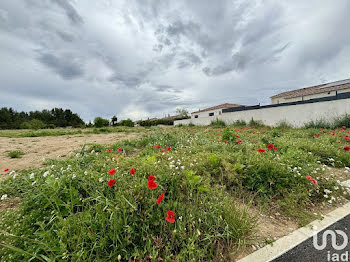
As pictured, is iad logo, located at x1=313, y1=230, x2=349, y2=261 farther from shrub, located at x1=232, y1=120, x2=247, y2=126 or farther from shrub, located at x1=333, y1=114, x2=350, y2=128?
shrub, located at x1=232, y1=120, x2=247, y2=126

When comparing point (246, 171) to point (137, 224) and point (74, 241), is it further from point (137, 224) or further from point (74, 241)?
point (74, 241)

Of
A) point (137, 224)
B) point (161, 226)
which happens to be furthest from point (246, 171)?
point (137, 224)

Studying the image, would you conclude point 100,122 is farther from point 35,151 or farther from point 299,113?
point 299,113

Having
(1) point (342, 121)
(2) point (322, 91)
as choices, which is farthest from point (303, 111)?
(2) point (322, 91)

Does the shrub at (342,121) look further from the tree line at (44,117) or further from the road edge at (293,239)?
the tree line at (44,117)

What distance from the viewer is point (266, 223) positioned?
5.06 feet

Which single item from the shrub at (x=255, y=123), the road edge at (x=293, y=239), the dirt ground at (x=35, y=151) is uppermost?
the shrub at (x=255, y=123)

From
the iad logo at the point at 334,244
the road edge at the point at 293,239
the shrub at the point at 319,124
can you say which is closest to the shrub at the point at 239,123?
the shrub at the point at 319,124

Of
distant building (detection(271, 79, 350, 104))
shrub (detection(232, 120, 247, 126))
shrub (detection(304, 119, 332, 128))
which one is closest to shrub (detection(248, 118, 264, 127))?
shrub (detection(232, 120, 247, 126))

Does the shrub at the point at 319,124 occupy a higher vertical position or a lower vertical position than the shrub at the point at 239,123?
lower

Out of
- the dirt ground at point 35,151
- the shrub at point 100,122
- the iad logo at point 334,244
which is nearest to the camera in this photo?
the iad logo at point 334,244

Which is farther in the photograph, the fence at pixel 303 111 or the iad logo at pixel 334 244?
the fence at pixel 303 111

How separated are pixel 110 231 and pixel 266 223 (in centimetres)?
158

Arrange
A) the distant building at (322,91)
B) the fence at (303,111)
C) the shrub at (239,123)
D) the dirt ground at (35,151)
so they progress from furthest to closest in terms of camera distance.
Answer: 1. the distant building at (322,91)
2. the shrub at (239,123)
3. the fence at (303,111)
4. the dirt ground at (35,151)
